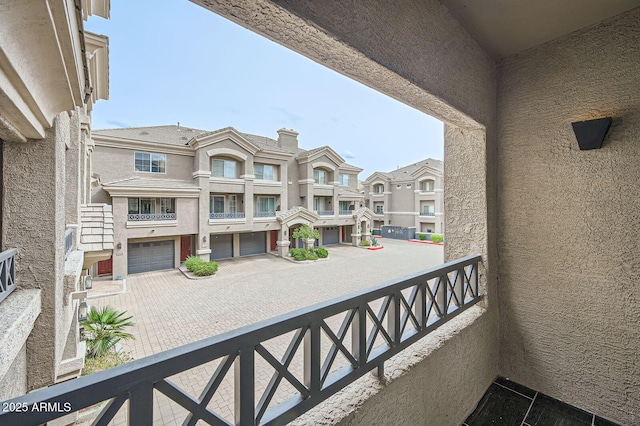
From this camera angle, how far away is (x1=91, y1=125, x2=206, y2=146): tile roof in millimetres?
10117

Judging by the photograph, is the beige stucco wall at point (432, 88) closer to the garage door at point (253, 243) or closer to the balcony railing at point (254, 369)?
the balcony railing at point (254, 369)

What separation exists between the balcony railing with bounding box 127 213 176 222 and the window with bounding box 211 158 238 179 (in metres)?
2.54

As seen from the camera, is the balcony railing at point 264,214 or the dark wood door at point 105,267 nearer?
the dark wood door at point 105,267

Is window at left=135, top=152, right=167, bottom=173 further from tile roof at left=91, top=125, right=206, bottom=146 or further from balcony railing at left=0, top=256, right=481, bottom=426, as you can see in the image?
balcony railing at left=0, top=256, right=481, bottom=426

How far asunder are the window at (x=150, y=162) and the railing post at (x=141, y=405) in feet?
39.1

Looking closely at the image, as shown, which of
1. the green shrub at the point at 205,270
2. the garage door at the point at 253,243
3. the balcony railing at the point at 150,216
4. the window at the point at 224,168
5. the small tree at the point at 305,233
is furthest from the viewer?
the small tree at the point at 305,233

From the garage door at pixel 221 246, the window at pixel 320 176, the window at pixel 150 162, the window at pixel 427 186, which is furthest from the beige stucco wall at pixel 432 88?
the window at pixel 427 186

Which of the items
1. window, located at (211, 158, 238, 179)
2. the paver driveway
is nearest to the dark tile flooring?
the paver driveway

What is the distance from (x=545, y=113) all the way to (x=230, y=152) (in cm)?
1122

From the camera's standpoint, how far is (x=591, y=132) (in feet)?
6.18

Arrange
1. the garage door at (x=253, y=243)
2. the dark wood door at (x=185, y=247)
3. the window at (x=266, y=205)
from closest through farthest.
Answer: the dark wood door at (x=185, y=247), the garage door at (x=253, y=243), the window at (x=266, y=205)

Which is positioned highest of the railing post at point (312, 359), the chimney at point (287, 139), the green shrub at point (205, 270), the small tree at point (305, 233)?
the chimney at point (287, 139)

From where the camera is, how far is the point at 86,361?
12.0 feet

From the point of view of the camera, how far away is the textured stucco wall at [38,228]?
1.71 m
